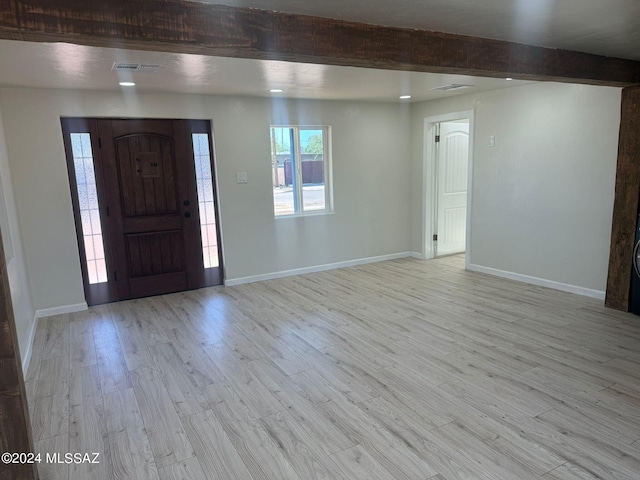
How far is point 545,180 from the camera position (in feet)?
15.0

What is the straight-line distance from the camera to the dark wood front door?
459 centimetres

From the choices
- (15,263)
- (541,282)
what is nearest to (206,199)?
(15,263)

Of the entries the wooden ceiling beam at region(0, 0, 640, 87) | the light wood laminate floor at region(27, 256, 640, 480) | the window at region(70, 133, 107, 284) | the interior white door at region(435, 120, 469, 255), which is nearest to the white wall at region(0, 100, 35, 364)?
the light wood laminate floor at region(27, 256, 640, 480)

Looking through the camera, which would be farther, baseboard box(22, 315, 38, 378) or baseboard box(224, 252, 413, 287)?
baseboard box(224, 252, 413, 287)

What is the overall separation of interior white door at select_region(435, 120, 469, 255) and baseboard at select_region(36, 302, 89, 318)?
15.9 feet

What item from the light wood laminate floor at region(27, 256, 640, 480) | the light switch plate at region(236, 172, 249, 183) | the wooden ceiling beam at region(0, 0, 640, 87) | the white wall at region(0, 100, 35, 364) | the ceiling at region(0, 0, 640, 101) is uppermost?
the ceiling at region(0, 0, 640, 101)

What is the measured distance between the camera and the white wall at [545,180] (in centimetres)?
411

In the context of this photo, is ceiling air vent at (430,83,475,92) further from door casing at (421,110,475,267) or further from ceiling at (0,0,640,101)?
door casing at (421,110,475,267)

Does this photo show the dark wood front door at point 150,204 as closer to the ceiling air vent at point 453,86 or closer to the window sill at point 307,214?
the window sill at point 307,214

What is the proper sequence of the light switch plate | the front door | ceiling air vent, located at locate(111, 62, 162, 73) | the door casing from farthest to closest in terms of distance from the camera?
the door casing
the light switch plate
the front door
ceiling air vent, located at locate(111, 62, 162, 73)

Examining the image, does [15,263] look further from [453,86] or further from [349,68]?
[453,86]

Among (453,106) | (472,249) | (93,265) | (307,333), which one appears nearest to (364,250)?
(472,249)

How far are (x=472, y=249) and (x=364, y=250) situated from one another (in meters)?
1.52

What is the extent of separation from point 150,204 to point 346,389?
10.8ft
